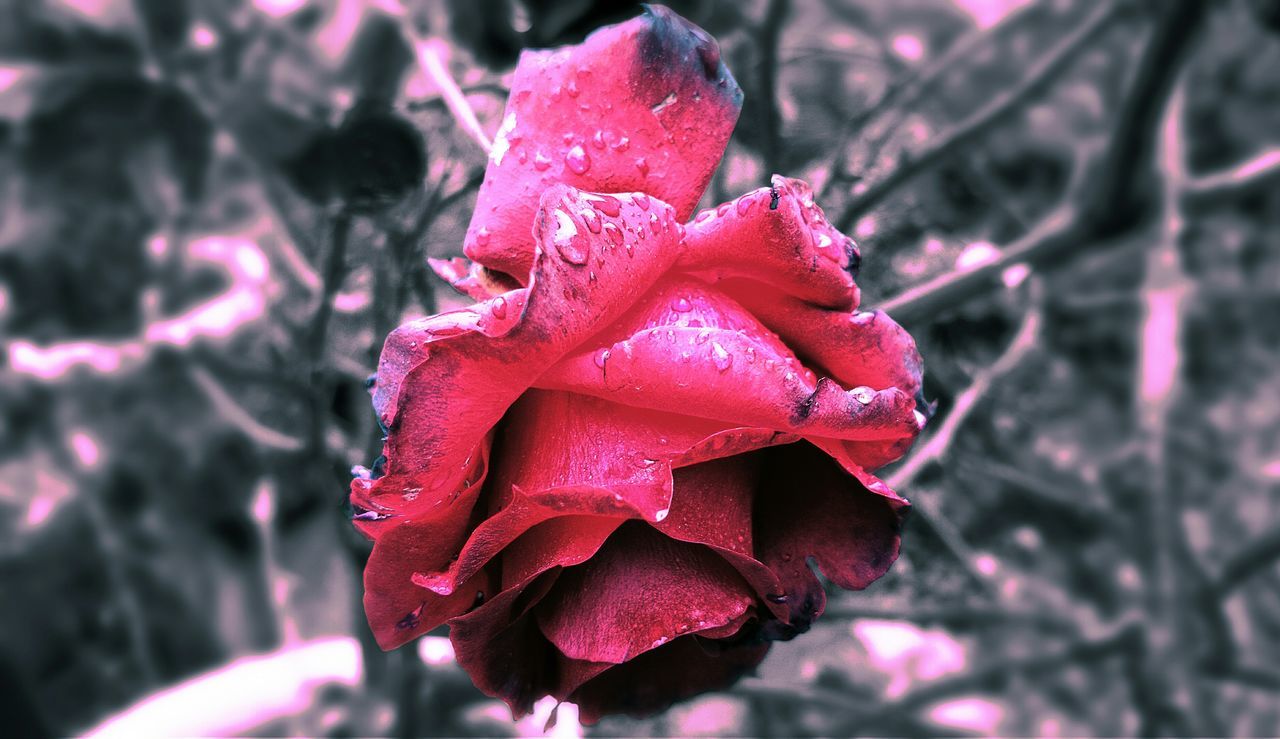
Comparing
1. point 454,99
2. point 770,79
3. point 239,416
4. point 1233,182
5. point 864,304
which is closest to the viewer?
point 454,99

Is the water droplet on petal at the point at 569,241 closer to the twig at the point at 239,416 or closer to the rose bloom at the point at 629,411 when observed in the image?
the rose bloom at the point at 629,411

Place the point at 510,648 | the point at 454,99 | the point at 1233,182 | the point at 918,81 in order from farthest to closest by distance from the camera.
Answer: the point at 918,81
the point at 1233,182
the point at 454,99
the point at 510,648

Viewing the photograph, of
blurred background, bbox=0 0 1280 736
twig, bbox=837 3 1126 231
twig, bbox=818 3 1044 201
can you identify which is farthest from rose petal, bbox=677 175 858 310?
twig, bbox=818 3 1044 201

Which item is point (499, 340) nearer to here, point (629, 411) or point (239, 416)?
point (629, 411)

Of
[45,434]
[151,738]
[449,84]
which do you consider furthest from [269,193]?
[45,434]

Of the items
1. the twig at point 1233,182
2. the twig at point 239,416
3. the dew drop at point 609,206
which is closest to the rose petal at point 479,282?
the dew drop at point 609,206

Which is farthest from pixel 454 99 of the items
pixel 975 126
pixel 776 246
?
pixel 975 126

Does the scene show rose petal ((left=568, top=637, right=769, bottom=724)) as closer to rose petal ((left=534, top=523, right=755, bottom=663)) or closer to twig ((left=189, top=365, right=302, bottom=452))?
rose petal ((left=534, top=523, right=755, bottom=663))
